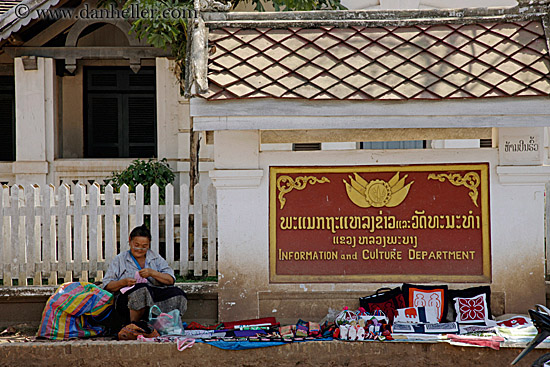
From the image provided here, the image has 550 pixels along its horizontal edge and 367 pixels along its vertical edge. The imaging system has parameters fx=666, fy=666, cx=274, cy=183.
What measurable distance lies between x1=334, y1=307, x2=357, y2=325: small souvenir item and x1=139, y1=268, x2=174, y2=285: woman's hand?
165cm

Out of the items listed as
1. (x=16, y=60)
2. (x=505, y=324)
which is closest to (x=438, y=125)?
(x=505, y=324)

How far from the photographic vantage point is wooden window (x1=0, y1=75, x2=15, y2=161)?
12.0 metres

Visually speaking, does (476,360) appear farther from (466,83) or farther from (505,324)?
(466,83)

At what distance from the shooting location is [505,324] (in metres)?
6.29

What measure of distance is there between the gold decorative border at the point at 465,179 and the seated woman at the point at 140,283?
Answer: 9.11 ft

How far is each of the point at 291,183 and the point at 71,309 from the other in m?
2.43

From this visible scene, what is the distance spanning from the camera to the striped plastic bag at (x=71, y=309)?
20.7ft

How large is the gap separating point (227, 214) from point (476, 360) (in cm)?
267

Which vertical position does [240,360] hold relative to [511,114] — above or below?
below

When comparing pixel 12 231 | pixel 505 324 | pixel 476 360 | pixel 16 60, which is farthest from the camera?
pixel 16 60

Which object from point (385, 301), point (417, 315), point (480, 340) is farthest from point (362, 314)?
point (480, 340)

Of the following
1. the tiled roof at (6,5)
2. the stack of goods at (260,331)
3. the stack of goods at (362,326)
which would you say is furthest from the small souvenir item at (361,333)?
the tiled roof at (6,5)

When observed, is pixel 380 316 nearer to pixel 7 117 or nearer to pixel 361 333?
pixel 361 333

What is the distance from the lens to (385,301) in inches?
256
